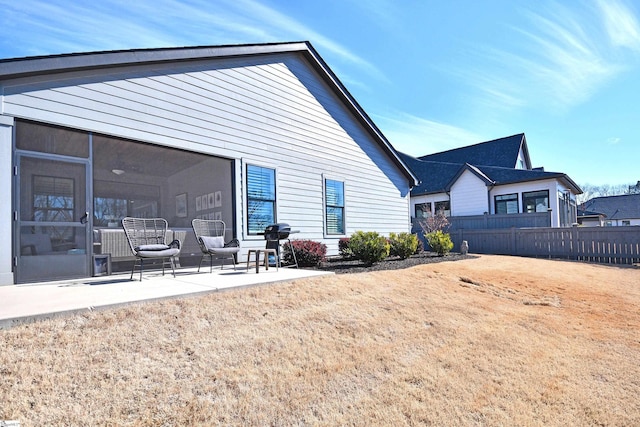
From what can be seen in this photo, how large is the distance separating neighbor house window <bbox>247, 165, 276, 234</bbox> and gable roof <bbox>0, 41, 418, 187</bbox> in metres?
2.54

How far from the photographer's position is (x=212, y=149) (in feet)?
21.8

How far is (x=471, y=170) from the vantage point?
18297 mm

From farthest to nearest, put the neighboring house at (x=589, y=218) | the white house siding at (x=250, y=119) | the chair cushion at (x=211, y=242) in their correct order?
the neighboring house at (x=589, y=218), the chair cushion at (x=211, y=242), the white house siding at (x=250, y=119)

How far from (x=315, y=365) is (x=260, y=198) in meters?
5.14

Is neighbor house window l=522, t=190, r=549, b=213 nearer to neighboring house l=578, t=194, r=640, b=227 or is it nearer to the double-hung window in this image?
the double-hung window

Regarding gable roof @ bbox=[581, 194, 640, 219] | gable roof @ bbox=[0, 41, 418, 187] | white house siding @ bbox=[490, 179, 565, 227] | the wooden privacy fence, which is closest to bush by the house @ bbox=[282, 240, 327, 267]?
gable roof @ bbox=[0, 41, 418, 187]

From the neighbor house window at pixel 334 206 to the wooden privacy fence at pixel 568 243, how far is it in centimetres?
695

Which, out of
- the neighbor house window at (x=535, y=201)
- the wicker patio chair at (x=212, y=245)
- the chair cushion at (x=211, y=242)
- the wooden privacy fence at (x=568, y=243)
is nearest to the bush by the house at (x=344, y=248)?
the wicker patio chair at (x=212, y=245)

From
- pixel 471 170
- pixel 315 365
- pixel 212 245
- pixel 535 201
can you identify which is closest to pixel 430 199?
pixel 471 170

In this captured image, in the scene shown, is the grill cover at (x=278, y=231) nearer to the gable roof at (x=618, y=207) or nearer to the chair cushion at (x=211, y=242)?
the chair cushion at (x=211, y=242)

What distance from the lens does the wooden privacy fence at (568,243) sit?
1031 cm

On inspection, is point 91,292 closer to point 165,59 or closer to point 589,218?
point 165,59

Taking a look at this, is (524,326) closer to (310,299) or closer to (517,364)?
(517,364)

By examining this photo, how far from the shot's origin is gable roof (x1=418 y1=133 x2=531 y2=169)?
69.1 ft
